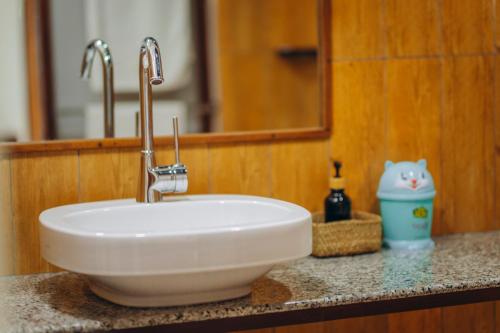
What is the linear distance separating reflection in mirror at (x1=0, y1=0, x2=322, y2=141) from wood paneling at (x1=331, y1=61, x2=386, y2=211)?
0.22 ft

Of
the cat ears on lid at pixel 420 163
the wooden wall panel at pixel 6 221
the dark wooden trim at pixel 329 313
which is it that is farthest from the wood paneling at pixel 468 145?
the wooden wall panel at pixel 6 221

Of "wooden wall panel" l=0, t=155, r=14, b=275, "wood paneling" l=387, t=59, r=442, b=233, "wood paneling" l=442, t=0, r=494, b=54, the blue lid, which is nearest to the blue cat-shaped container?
the blue lid

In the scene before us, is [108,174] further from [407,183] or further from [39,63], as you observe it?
[407,183]

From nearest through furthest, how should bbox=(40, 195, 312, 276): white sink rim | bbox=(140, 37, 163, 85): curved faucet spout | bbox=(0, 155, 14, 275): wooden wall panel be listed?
bbox=(40, 195, 312, 276): white sink rim → bbox=(140, 37, 163, 85): curved faucet spout → bbox=(0, 155, 14, 275): wooden wall panel

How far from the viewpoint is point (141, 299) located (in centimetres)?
133

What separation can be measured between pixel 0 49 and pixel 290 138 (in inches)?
27.7

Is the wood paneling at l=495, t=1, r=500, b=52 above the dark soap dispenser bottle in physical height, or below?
above

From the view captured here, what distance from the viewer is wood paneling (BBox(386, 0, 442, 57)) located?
1.84 metres

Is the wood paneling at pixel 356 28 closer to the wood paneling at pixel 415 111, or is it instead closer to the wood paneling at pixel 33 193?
the wood paneling at pixel 415 111

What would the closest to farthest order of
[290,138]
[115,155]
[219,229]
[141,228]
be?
[219,229]
[141,228]
[115,155]
[290,138]

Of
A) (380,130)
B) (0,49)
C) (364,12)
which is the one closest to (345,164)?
(380,130)

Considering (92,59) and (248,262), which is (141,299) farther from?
(92,59)

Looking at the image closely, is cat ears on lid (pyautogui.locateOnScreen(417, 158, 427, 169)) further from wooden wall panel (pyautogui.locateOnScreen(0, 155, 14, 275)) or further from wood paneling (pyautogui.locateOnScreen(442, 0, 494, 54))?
wooden wall panel (pyautogui.locateOnScreen(0, 155, 14, 275))

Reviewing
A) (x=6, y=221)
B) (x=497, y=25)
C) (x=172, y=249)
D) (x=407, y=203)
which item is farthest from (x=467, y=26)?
(x=6, y=221)
